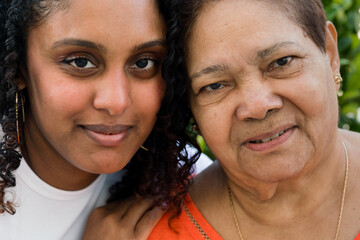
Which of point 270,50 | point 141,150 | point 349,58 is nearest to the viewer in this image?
point 270,50

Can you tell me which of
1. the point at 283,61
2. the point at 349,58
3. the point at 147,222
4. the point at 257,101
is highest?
the point at 283,61

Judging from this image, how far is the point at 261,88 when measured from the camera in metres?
2.13

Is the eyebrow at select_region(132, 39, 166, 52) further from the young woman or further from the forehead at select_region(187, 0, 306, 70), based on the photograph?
the forehead at select_region(187, 0, 306, 70)

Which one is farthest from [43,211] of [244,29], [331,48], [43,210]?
[331,48]

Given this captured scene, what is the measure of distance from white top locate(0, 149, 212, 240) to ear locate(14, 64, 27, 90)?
0.43 metres

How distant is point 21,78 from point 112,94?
56 cm

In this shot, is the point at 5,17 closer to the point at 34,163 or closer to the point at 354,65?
the point at 34,163

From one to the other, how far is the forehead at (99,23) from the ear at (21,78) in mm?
260

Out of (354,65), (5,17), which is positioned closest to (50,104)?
(5,17)

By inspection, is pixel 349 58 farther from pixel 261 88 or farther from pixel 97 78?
pixel 97 78

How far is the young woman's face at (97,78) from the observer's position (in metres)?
2.12

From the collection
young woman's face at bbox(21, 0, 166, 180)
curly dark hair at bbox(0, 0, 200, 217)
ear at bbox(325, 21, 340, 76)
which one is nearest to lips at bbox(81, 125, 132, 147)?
young woman's face at bbox(21, 0, 166, 180)

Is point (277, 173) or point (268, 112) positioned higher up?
point (268, 112)

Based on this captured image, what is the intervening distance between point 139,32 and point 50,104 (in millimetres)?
535
